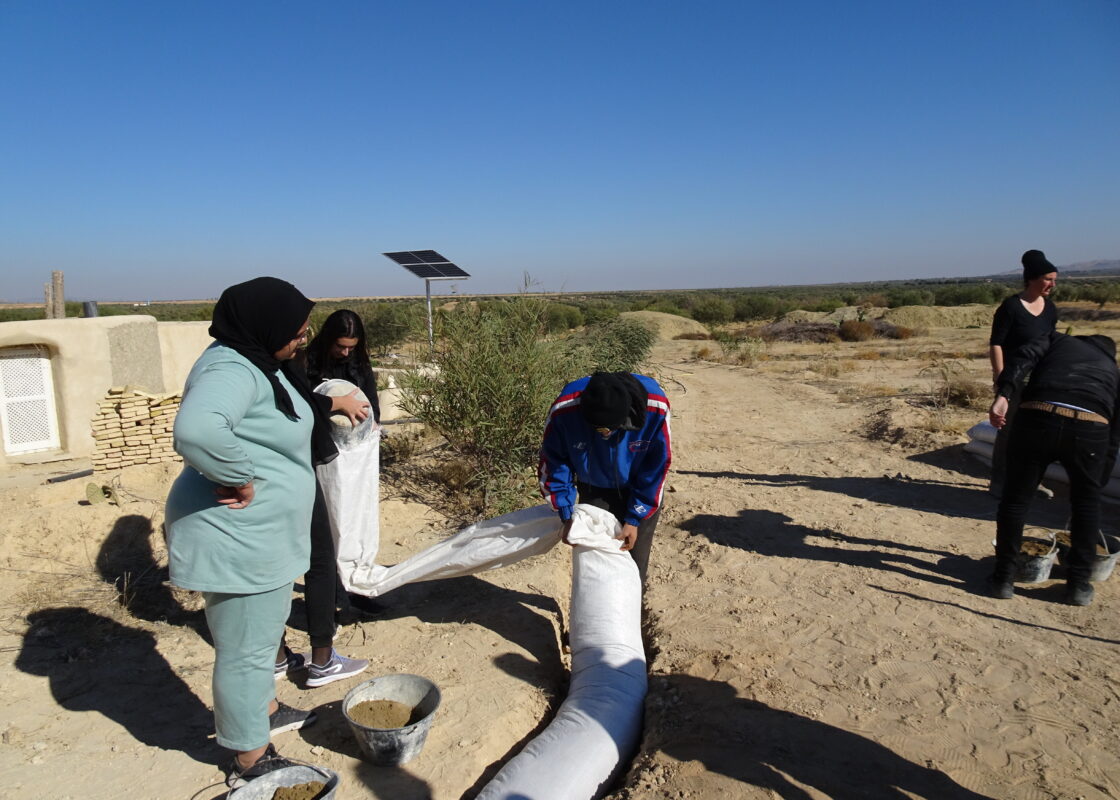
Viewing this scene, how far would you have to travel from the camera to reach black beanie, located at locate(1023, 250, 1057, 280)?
4250mm

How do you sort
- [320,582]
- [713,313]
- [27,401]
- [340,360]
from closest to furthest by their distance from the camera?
[320,582] < [340,360] < [27,401] < [713,313]

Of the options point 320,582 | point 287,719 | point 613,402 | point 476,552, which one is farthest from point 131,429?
point 613,402

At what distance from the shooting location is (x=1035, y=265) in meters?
4.29

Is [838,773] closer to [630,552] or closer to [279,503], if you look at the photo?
[630,552]

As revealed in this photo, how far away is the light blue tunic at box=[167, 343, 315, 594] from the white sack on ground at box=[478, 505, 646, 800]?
1.06 meters

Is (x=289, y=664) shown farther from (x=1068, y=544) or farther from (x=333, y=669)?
(x=1068, y=544)

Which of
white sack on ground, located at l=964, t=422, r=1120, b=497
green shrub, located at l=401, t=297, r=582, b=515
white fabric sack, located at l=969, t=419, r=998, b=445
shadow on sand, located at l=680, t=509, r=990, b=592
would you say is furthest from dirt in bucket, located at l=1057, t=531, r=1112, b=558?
green shrub, located at l=401, t=297, r=582, b=515

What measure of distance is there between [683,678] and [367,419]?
6.39ft

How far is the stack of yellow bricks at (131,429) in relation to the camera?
19.7 ft

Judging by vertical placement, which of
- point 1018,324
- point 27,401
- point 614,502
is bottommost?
point 614,502

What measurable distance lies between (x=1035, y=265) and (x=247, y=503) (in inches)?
185

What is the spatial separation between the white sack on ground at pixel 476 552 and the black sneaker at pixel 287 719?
2.40ft

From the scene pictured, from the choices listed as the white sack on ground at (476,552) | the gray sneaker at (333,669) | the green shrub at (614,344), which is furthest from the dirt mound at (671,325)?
the gray sneaker at (333,669)

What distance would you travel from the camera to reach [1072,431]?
3.56 metres
